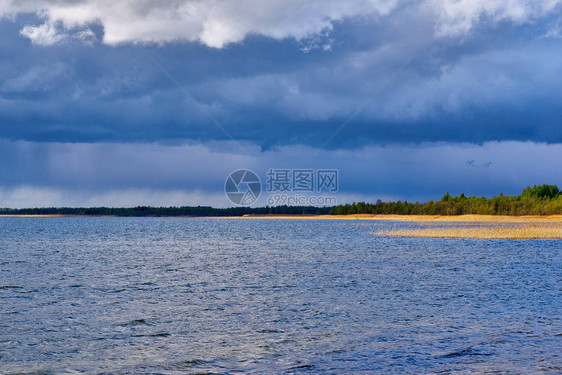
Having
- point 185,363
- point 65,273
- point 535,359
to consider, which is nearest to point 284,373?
point 185,363

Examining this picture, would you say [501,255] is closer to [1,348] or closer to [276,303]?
[276,303]

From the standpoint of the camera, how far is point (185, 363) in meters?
18.0

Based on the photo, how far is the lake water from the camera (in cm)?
1819

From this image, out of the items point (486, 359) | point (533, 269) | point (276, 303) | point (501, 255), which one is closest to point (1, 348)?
point (276, 303)

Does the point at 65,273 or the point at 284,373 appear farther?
the point at 65,273

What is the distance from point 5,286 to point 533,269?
42.4m

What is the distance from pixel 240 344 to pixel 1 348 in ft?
28.8

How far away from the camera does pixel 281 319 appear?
83.4 feet

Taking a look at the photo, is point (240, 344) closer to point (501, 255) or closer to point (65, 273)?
point (65, 273)

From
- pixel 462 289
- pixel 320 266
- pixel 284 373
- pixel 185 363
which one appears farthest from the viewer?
pixel 320 266

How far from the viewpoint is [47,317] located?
2592 cm

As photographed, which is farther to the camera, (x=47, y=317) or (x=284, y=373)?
(x=47, y=317)

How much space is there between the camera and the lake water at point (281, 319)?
716 inches

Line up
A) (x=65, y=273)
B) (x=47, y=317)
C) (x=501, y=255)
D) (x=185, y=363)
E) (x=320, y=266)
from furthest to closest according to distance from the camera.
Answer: (x=501, y=255) → (x=320, y=266) → (x=65, y=273) → (x=47, y=317) → (x=185, y=363)
